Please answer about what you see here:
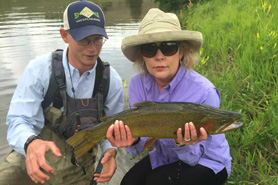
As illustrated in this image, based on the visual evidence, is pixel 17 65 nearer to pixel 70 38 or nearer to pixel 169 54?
pixel 70 38

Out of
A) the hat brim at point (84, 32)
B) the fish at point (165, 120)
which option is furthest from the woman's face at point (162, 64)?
the hat brim at point (84, 32)

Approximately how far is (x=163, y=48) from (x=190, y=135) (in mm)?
879

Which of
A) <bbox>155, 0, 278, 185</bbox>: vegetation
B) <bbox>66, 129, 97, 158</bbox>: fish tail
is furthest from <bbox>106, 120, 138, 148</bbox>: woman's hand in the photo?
<bbox>155, 0, 278, 185</bbox>: vegetation

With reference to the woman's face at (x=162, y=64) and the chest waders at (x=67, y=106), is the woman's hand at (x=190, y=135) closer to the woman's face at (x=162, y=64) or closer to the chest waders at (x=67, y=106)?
the woman's face at (x=162, y=64)

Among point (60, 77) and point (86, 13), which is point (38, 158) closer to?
point (60, 77)

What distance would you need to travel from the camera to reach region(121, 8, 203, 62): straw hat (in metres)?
2.33

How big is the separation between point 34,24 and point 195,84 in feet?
54.3

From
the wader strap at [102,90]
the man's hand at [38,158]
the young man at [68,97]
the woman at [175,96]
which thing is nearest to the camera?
the man's hand at [38,158]

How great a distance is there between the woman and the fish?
0.09m

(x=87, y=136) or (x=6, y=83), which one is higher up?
(x=87, y=136)

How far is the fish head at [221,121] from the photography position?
200 cm

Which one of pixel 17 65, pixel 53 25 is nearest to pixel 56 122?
pixel 17 65

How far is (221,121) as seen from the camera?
202cm

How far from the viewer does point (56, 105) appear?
2.88 metres
